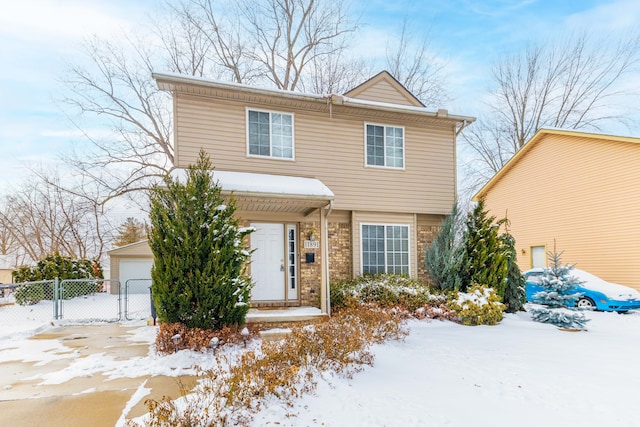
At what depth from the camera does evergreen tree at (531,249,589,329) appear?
8164 mm

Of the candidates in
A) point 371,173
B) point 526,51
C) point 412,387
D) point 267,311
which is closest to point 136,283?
point 267,311

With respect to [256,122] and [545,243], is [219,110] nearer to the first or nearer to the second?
[256,122]

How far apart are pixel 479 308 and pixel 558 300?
2.01 m

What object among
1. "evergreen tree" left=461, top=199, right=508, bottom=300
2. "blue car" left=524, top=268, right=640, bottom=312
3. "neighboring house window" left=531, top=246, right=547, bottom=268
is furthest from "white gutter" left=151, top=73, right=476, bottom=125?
"neighboring house window" left=531, top=246, right=547, bottom=268

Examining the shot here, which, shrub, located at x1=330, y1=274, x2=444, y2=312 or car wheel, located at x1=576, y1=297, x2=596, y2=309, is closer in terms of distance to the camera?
shrub, located at x1=330, y1=274, x2=444, y2=312

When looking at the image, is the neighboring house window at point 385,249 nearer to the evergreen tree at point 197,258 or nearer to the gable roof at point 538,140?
the evergreen tree at point 197,258

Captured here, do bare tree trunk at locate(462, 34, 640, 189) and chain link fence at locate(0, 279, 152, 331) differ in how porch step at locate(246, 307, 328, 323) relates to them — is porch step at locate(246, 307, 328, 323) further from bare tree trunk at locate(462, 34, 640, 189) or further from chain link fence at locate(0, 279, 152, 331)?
bare tree trunk at locate(462, 34, 640, 189)

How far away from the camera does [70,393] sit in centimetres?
430

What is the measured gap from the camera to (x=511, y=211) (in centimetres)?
1595

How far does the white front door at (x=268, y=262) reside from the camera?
9.06 metres

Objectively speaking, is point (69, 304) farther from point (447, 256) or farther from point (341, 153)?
point (447, 256)

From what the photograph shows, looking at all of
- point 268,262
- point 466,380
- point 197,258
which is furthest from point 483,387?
point 268,262

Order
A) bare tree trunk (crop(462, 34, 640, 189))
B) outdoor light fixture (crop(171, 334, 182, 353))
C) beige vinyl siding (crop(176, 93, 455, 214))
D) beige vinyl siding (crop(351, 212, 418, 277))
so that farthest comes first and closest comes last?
1. bare tree trunk (crop(462, 34, 640, 189))
2. beige vinyl siding (crop(351, 212, 418, 277))
3. beige vinyl siding (crop(176, 93, 455, 214))
4. outdoor light fixture (crop(171, 334, 182, 353))

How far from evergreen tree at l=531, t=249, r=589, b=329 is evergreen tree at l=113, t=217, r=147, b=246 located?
23013 mm
